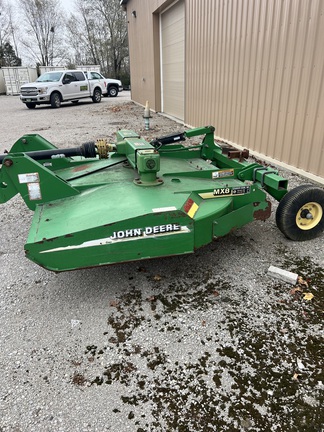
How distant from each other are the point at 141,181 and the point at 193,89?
7492 mm

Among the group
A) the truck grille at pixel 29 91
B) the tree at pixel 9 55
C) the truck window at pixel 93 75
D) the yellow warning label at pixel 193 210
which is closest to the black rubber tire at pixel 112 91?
the truck window at pixel 93 75

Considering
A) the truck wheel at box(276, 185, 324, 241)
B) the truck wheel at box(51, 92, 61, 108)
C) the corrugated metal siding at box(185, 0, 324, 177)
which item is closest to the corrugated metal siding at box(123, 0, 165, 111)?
the truck wheel at box(51, 92, 61, 108)

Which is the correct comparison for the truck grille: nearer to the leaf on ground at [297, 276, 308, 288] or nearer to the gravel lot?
the gravel lot

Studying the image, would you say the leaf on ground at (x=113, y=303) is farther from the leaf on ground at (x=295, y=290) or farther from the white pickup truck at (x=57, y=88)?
the white pickup truck at (x=57, y=88)

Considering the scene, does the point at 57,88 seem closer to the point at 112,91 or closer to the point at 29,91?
the point at 29,91

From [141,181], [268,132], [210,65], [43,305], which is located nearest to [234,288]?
[141,181]

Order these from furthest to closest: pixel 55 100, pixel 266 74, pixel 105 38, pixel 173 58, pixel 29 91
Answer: pixel 105 38 < pixel 55 100 < pixel 29 91 < pixel 173 58 < pixel 266 74

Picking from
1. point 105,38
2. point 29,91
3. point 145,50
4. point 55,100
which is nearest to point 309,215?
point 145,50

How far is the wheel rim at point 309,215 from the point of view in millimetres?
3658

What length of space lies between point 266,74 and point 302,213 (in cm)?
347

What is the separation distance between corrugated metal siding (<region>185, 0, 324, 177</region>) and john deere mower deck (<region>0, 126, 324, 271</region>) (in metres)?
1.75

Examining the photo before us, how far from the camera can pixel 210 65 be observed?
28.0 ft

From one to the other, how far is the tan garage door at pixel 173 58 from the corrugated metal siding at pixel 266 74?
79.6 inches

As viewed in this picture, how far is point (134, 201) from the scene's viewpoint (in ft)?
9.72
